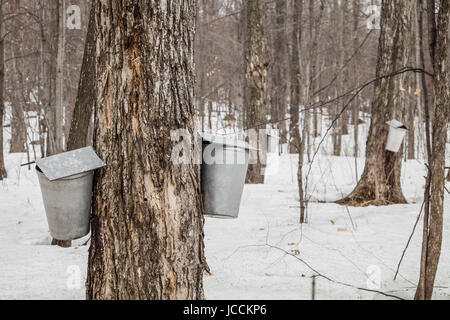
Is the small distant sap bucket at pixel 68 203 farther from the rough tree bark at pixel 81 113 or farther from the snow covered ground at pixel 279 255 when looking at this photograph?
the rough tree bark at pixel 81 113

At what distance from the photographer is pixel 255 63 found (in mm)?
6262

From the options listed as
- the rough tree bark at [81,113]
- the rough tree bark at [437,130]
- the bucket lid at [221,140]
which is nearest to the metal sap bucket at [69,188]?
the bucket lid at [221,140]

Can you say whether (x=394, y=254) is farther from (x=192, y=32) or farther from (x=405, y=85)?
(x=405, y=85)

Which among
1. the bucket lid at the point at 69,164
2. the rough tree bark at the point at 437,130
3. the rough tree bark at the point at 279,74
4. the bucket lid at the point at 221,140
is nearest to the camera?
the bucket lid at the point at 69,164

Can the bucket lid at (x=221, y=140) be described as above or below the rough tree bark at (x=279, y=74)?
below

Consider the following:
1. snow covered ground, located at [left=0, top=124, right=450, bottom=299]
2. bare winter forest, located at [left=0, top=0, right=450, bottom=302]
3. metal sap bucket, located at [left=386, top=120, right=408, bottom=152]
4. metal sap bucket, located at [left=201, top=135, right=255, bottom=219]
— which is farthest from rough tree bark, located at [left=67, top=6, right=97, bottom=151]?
metal sap bucket, located at [left=386, top=120, right=408, bottom=152]

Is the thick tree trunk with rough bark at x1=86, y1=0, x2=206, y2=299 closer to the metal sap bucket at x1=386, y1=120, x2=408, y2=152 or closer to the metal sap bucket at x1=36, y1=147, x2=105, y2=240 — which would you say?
the metal sap bucket at x1=36, y1=147, x2=105, y2=240

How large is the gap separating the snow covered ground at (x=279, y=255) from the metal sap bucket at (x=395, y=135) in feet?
2.26

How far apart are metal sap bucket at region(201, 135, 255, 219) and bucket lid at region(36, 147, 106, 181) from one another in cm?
63

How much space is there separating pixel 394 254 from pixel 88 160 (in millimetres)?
2386

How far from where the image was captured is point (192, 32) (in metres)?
1.85

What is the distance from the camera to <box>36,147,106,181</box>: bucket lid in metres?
1.68

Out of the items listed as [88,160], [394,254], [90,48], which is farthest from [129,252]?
[90,48]

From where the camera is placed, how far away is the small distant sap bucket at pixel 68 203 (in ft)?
5.68
